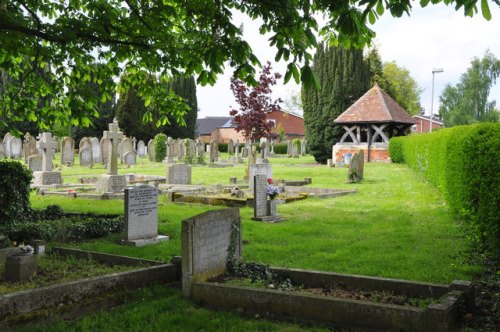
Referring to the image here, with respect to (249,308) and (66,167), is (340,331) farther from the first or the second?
(66,167)

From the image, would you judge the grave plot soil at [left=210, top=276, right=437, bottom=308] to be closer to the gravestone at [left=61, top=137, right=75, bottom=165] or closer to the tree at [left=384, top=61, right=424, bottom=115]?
the gravestone at [left=61, top=137, right=75, bottom=165]

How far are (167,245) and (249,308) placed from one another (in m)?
4.02

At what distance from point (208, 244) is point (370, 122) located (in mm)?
33737

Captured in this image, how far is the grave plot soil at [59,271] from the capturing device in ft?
21.0

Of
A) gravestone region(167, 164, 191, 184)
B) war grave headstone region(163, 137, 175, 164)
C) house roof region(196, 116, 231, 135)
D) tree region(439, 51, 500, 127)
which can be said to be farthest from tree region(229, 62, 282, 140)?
house roof region(196, 116, 231, 135)

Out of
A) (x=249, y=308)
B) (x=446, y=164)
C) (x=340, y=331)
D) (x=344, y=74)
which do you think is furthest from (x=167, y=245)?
(x=344, y=74)

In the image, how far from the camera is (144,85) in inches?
433

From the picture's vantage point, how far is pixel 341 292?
6.04 m

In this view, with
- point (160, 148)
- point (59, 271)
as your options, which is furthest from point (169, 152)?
point (59, 271)

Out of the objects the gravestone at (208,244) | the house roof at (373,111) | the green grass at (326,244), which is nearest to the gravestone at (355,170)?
the green grass at (326,244)

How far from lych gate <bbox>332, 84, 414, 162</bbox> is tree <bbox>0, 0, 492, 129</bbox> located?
2919 centimetres

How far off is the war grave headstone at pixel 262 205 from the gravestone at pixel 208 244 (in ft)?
17.5

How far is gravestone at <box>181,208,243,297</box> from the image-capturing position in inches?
244

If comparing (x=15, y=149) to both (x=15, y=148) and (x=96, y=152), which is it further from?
(x=96, y=152)
